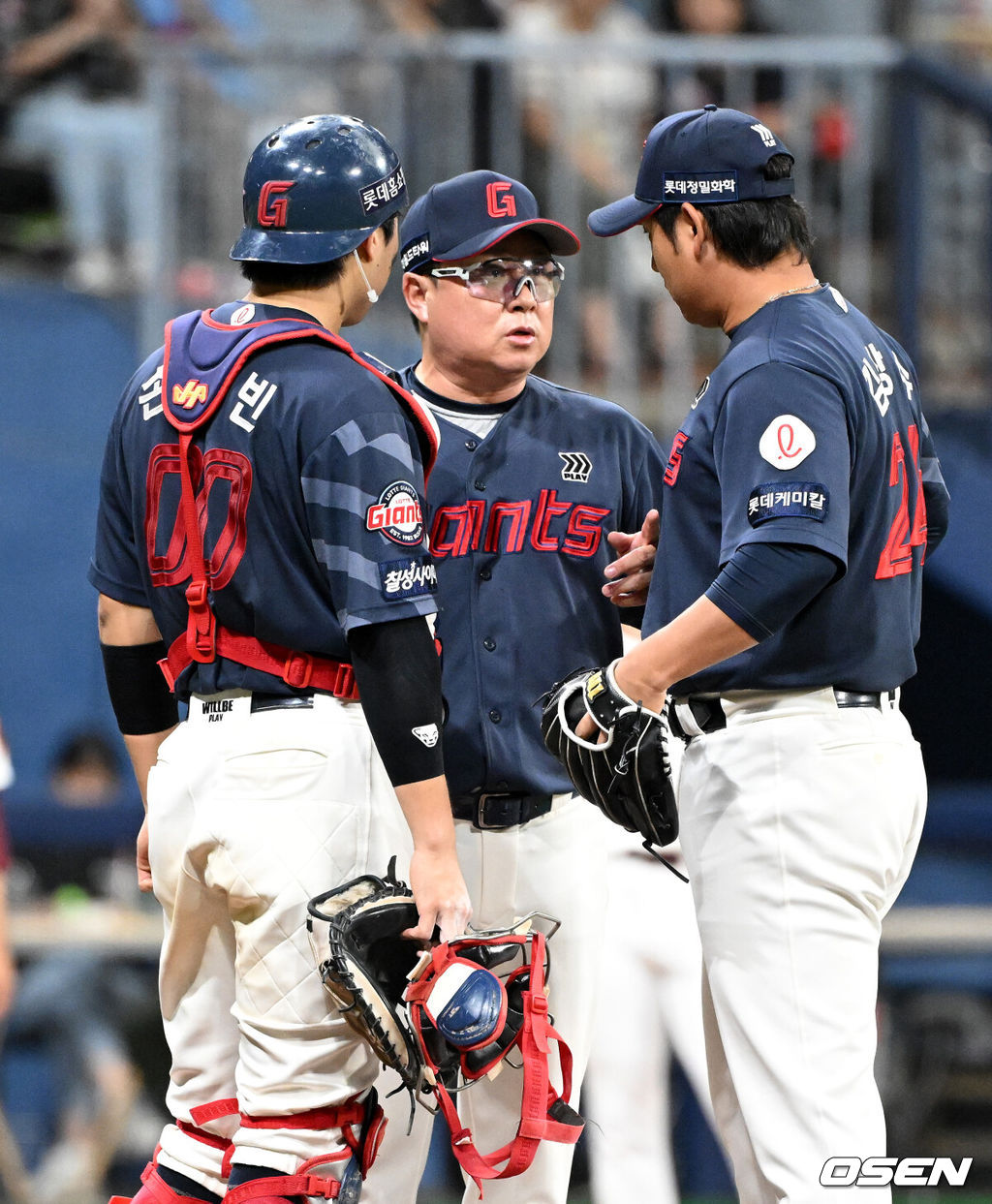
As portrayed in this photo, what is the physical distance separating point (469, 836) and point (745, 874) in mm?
824

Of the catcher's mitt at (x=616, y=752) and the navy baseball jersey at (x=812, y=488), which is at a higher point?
the navy baseball jersey at (x=812, y=488)

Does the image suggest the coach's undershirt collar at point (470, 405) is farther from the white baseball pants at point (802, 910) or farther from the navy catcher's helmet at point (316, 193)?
the white baseball pants at point (802, 910)

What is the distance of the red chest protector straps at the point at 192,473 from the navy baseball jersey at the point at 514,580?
2.15 ft

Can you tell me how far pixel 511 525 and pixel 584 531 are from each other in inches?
6.5

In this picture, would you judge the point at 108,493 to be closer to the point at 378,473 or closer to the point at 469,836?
the point at 378,473

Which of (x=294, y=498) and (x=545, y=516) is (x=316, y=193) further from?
(x=545, y=516)

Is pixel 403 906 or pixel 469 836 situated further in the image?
pixel 469 836

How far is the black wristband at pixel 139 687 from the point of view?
140 inches

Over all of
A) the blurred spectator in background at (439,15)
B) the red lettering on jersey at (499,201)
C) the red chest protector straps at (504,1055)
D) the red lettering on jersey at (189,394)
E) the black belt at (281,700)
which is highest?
the red lettering on jersey at (499,201)

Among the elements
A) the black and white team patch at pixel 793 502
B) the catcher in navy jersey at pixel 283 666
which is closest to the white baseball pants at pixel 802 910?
the black and white team patch at pixel 793 502

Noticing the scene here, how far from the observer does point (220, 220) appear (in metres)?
7.19

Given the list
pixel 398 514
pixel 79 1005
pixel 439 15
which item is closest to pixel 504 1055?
pixel 398 514

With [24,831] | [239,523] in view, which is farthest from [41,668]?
[239,523]

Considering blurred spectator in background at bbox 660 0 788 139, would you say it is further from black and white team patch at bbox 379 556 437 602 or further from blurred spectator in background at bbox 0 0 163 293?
black and white team patch at bbox 379 556 437 602
